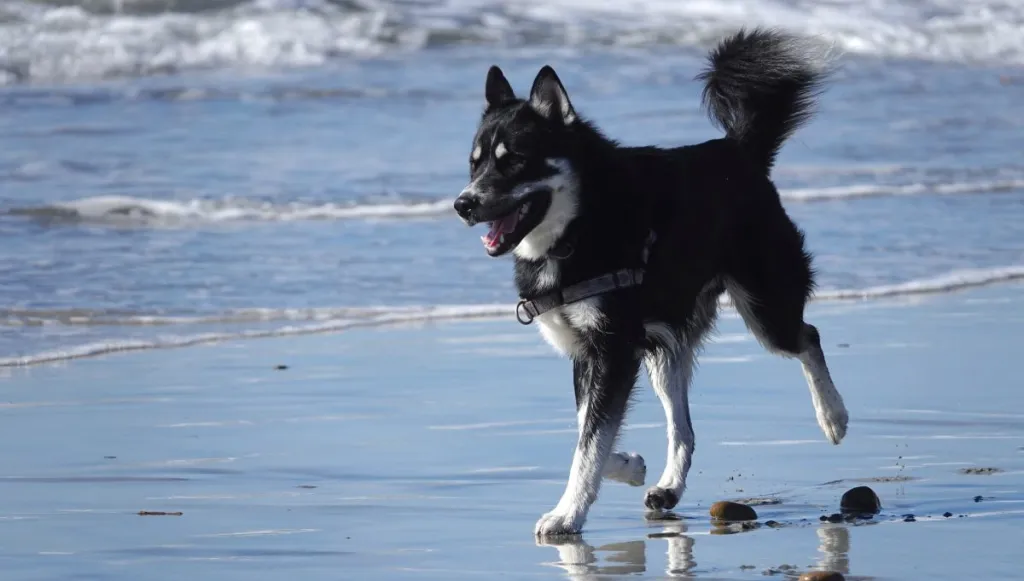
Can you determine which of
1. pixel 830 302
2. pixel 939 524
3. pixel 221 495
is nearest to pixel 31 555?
pixel 221 495

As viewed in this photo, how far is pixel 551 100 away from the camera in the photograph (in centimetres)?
473

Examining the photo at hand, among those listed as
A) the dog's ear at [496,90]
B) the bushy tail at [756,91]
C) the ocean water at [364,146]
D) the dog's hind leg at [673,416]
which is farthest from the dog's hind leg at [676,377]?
the ocean water at [364,146]

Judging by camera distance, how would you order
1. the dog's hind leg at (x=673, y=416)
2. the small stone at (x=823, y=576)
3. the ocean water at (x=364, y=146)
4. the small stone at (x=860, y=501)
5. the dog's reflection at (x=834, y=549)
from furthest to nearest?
the ocean water at (x=364, y=146) → the dog's hind leg at (x=673, y=416) → the small stone at (x=860, y=501) → the dog's reflection at (x=834, y=549) → the small stone at (x=823, y=576)

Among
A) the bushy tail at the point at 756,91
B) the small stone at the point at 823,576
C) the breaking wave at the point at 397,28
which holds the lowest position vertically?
the small stone at the point at 823,576

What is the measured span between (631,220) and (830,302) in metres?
4.40

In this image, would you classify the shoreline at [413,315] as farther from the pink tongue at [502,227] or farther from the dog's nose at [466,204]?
the dog's nose at [466,204]

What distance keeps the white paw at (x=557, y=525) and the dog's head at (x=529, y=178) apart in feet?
2.62

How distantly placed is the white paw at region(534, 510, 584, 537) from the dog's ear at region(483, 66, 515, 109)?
4.40ft

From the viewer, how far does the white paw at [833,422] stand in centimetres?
549

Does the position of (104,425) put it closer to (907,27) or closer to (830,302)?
(830,302)

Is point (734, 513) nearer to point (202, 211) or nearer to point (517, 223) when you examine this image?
point (517, 223)

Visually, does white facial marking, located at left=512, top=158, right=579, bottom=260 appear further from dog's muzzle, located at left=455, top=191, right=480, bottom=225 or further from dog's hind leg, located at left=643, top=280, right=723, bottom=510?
dog's hind leg, located at left=643, top=280, right=723, bottom=510

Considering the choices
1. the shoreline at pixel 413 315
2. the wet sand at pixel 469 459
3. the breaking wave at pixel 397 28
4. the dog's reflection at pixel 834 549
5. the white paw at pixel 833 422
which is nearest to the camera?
the dog's reflection at pixel 834 549

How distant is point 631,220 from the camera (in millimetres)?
4746
